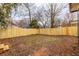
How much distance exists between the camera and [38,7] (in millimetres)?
1763

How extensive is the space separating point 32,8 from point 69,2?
16.1 inches

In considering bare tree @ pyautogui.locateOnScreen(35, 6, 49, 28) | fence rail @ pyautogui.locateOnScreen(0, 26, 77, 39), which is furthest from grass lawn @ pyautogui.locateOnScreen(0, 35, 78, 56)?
bare tree @ pyautogui.locateOnScreen(35, 6, 49, 28)

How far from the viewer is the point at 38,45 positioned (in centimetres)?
177

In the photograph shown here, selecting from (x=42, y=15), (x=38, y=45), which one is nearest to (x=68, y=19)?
(x=42, y=15)

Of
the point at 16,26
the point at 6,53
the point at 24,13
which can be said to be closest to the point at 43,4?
the point at 24,13

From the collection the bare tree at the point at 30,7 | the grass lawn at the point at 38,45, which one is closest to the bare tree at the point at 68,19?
the grass lawn at the point at 38,45

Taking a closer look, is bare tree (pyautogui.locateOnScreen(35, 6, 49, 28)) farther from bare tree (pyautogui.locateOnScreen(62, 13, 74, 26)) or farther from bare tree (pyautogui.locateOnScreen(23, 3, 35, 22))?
bare tree (pyautogui.locateOnScreen(62, 13, 74, 26))

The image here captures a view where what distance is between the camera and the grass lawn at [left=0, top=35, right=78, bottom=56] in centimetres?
176

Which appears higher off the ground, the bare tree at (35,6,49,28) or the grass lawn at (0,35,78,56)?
the bare tree at (35,6,49,28)

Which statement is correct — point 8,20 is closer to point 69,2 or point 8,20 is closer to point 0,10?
point 0,10

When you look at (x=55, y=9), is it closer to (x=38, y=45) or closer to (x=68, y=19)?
(x=68, y=19)

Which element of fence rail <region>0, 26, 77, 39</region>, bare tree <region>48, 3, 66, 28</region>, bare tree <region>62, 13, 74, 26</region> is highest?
bare tree <region>48, 3, 66, 28</region>

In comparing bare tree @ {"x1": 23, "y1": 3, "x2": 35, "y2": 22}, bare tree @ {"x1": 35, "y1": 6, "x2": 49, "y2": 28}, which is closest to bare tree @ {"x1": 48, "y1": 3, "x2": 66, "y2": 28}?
bare tree @ {"x1": 35, "y1": 6, "x2": 49, "y2": 28}

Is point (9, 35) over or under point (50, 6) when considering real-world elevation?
under
